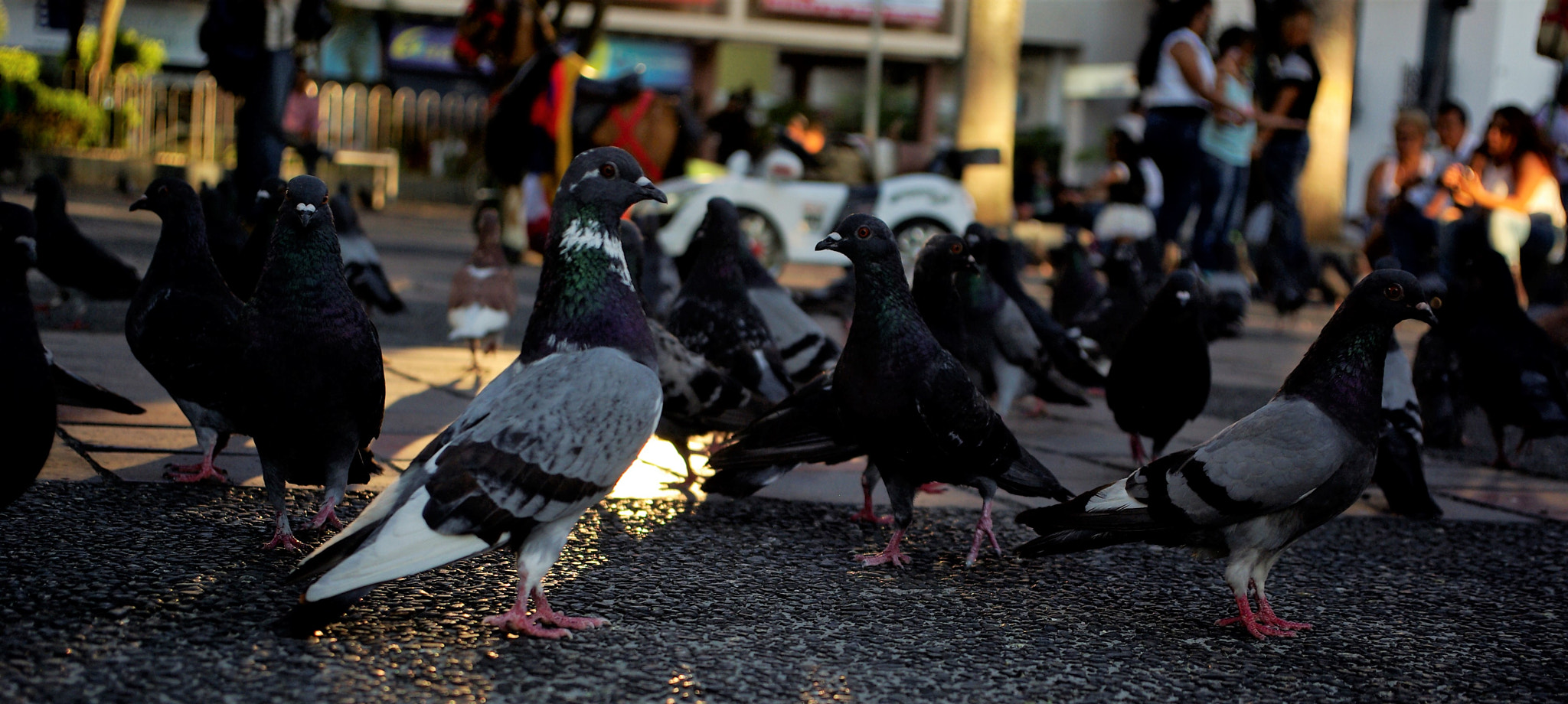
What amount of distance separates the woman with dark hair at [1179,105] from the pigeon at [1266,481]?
5.31 metres

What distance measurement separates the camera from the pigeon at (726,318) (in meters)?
4.83

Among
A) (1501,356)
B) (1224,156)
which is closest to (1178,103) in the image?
(1224,156)

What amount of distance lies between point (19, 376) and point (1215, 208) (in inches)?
302

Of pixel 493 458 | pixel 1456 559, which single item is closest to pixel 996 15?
pixel 1456 559

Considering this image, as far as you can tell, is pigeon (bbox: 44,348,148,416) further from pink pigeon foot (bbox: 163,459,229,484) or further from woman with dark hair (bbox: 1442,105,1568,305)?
woman with dark hair (bbox: 1442,105,1568,305)

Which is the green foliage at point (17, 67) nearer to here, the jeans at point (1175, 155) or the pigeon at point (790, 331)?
the jeans at point (1175, 155)

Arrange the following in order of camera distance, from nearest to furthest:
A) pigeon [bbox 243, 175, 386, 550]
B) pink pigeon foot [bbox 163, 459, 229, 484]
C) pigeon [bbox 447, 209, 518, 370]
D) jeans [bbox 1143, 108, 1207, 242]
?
pigeon [bbox 243, 175, 386, 550] < pink pigeon foot [bbox 163, 459, 229, 484] < pigeon [bbox 447, 209, 518, 370] < jeans [bbox 1143, 108, 1207, 242]

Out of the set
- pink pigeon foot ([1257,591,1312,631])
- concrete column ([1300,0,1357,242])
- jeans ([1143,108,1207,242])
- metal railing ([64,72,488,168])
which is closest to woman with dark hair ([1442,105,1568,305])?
jeans ([1143,108,1207,242])

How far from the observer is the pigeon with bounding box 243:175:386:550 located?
3174 millimetres

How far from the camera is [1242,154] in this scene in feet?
28.8

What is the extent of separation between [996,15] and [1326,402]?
14.2 m

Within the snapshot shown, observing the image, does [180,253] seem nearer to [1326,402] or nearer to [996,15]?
[1326,402]

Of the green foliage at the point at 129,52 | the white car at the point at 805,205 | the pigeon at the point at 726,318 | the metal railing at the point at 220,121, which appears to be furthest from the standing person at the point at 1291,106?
the green foliage at the point at 129,52

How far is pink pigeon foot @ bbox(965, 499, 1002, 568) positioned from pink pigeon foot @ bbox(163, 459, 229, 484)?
2.06m
